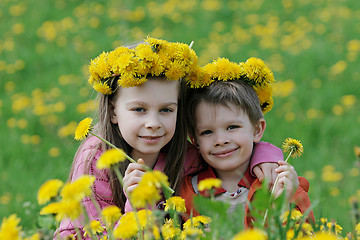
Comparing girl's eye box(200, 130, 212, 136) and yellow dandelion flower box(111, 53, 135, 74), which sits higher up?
yellow dandelion flower box(111, 53, 135, 74)

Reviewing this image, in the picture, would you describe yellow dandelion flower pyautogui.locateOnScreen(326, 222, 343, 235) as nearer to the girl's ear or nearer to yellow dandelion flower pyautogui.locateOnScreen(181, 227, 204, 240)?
yellow dandelion flower pyautogui.locateOnScreen(181, 227, 204, 240)

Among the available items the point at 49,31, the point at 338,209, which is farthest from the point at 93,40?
the point at 338,209

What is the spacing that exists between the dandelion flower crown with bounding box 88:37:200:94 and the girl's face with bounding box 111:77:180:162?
5 cm

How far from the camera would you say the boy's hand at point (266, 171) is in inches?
94.3

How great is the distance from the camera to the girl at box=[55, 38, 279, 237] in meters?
2.25

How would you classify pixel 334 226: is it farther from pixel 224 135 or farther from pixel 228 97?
pixel 228 97

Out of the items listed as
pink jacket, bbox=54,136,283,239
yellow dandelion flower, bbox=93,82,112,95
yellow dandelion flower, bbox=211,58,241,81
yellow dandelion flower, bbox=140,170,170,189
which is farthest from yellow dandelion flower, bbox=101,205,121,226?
yellow dandelion flower, bbox=211,58,241,81

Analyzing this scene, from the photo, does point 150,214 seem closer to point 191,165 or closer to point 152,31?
point 191,165

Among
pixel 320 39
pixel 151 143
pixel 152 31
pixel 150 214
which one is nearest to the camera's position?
pixel 150 214

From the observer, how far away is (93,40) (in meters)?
6.42

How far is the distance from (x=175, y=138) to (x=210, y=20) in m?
4.79

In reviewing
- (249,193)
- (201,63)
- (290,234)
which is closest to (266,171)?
(249,193)

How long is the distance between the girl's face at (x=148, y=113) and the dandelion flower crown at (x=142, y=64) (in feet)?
0.18

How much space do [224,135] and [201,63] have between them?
10.7ft
